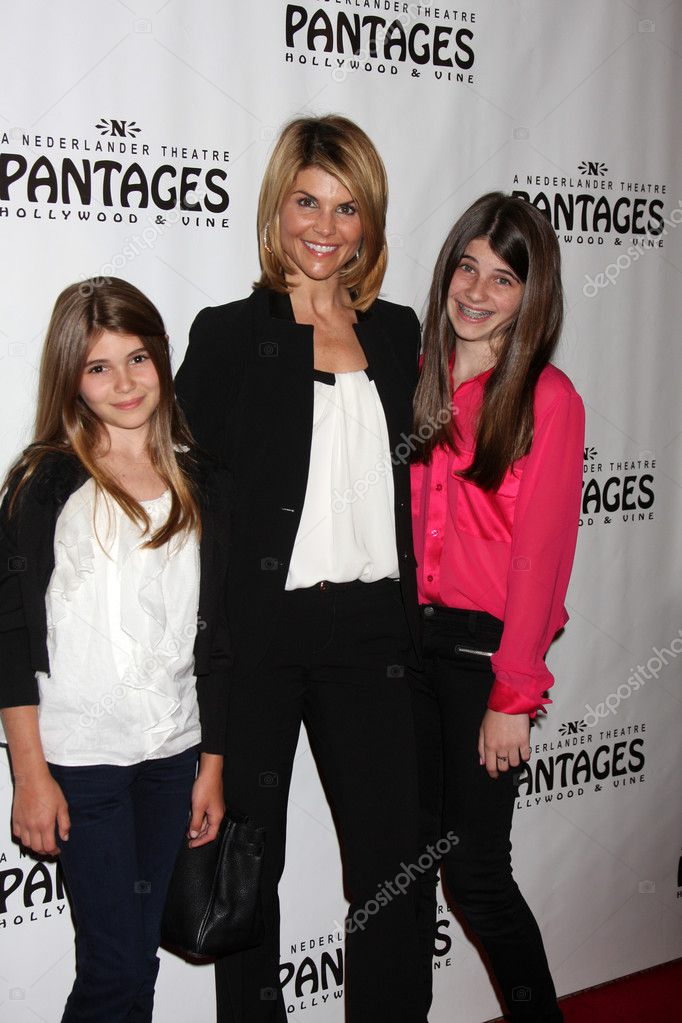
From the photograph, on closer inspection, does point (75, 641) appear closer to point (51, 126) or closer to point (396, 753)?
point (396, 753)

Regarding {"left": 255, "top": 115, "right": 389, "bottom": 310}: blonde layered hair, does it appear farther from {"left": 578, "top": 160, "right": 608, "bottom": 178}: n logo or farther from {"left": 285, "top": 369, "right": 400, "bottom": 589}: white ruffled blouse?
{"left": 578, "top": 160, "right": 608, "bottom": 178}: n logo

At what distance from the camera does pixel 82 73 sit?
196 centimetres

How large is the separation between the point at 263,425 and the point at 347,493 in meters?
0.20

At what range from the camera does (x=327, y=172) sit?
184 cm

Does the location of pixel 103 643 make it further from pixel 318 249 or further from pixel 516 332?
pixel 516 332

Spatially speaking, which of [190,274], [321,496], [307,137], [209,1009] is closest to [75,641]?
[321,496]

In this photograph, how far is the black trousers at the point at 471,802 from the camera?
1.91m

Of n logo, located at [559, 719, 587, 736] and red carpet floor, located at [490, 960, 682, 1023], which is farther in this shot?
n logo, located at [559, 719, 587, 736]

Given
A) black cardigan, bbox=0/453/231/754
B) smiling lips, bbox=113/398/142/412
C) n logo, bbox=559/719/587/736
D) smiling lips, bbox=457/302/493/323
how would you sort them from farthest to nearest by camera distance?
n logo, bbox=559/719/587/736 < smiling lips, bbox=457/302/493/323 < smiling lips, bbox=113/398/142/412 < black cardigan, bbox=0/453/231/754

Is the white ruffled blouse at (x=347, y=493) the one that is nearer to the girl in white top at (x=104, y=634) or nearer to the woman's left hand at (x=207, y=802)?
the girl in white top at (x=104, y=634)

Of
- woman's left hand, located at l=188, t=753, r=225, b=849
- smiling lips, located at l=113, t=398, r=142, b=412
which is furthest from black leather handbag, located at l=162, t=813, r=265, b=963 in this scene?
smiling lips, located at l=113, t=398, r=142, b=412

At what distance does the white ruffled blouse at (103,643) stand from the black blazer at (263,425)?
18 centimetres

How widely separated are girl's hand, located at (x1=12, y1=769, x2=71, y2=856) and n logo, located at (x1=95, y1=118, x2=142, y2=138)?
1.29 m

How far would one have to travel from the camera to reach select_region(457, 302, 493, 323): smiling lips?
1.90 meters
